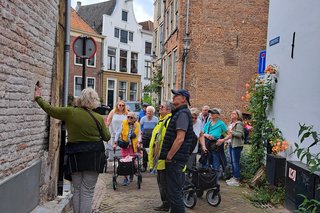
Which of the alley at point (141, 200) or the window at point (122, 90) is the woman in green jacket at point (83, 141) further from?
the window at point (122, 90)

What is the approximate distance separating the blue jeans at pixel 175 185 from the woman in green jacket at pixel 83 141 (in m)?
0.93

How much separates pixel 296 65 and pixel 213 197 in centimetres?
274

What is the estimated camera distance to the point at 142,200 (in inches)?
254

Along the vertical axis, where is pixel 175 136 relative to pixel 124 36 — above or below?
below

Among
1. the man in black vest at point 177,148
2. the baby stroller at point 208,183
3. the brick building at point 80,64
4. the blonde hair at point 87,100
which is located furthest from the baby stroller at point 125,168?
the brick building at point 80,64

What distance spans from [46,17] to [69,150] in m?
1.87

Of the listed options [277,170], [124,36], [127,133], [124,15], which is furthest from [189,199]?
[124,15]

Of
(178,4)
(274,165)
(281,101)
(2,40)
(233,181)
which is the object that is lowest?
(233,181)

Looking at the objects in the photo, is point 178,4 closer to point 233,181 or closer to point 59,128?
point 233,181

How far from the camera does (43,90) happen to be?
4977 millimetres

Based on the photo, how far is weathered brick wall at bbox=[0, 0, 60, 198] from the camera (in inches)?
142

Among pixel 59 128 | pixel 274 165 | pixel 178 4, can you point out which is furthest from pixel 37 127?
pixel 178 4

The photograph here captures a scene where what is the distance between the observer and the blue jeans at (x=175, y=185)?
478cm

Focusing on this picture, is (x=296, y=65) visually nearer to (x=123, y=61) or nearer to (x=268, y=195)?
(x=268, y=195)
